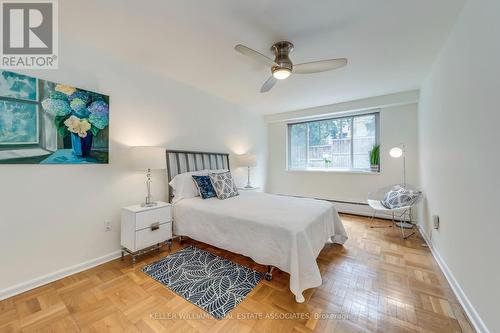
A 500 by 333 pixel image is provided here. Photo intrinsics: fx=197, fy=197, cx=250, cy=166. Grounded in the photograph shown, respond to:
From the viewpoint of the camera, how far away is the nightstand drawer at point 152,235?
224 centimetres

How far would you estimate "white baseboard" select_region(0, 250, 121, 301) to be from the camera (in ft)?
5.63

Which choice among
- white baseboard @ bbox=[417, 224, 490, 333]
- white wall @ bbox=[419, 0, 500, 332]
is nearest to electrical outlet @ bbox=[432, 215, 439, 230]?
white wall @ bbox=[419, 0, 500, 332]

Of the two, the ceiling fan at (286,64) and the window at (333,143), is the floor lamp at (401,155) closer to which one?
the window at (333,143)

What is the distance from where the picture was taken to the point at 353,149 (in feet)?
14.3

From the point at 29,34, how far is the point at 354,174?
511cm

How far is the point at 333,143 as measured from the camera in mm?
4641

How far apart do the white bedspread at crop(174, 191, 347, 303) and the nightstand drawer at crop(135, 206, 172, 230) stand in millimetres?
200

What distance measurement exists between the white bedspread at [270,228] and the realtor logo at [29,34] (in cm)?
205

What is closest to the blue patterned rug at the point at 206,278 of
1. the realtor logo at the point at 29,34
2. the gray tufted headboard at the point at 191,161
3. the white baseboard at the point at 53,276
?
the white baseboard at the point at 53,276

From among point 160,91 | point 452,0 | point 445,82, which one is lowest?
point 445,82

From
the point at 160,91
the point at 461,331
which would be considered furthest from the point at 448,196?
the point at 160,91

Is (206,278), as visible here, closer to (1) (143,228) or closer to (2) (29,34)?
(1) (143,228)

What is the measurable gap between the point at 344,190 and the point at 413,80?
232 centimetres

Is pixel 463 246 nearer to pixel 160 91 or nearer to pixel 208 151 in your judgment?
pixel 208 151
